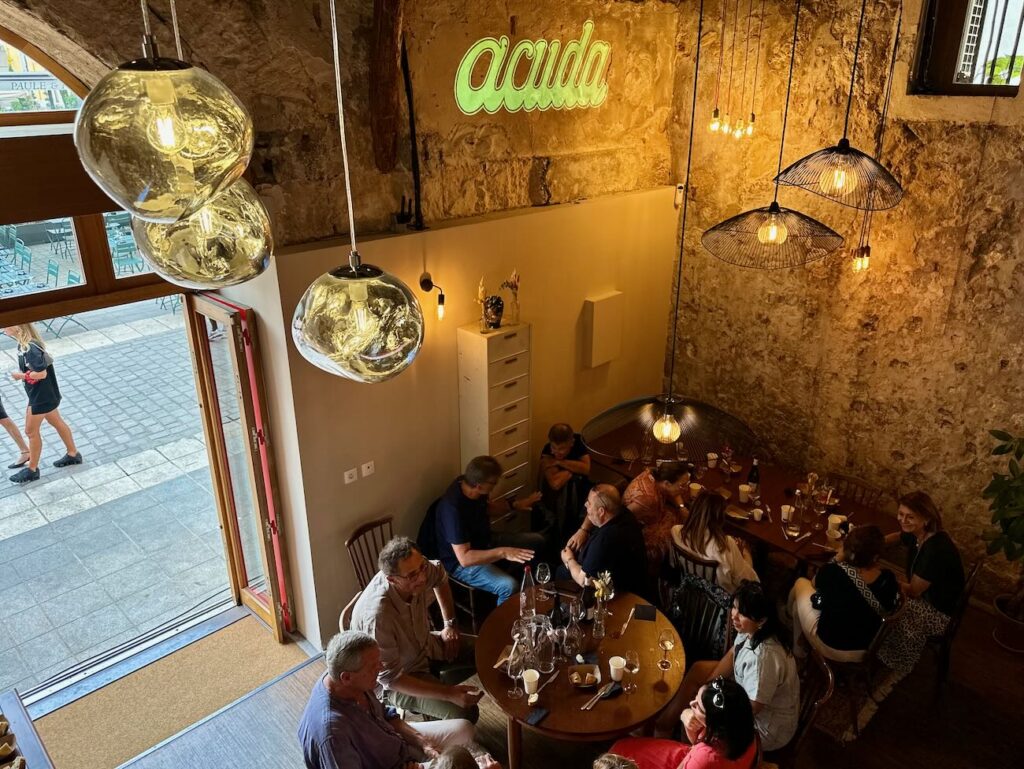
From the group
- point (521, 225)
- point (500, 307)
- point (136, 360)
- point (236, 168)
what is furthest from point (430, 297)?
A: point (136, 360)

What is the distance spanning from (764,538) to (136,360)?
8639 millimetres

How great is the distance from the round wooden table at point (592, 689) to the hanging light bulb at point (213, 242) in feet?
8.80

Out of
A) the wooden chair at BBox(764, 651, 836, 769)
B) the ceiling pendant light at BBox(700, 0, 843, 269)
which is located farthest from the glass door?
the wooden chair at BBox(764, 651, 836, 769)

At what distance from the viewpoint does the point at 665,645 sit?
4176mm

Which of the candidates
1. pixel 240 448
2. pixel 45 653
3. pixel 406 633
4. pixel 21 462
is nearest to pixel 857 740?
pixel 406 633

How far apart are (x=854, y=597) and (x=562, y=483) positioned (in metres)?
2.22

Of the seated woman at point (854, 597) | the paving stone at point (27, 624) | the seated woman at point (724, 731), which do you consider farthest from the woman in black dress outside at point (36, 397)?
the seated woman at point (854, 597)

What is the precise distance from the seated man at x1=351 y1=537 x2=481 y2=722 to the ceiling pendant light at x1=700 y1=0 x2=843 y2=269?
7.79 ft

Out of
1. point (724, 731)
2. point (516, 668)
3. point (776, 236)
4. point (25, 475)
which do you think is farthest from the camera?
point (25, 475)

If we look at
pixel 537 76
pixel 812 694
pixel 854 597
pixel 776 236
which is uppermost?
pixel 537 76

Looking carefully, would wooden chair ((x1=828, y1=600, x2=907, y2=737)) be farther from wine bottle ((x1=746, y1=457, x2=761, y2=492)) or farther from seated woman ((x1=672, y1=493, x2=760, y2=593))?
wine bottle ((x1=746, y1=457, x2=761, y2=492))

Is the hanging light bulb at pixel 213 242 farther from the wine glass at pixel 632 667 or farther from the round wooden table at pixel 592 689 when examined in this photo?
the wine glass at pixel 632 667

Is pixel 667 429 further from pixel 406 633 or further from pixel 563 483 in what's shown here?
pixel 563 483

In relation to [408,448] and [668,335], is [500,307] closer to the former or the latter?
[408,448]
